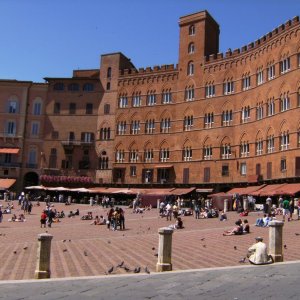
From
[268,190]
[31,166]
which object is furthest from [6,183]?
[268,190]

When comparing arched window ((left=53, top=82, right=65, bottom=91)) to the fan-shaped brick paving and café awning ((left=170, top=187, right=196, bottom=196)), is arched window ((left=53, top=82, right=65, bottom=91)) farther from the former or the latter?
the fan-shaped brick paving

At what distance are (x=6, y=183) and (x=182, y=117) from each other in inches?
958

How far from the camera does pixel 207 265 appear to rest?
567 inches

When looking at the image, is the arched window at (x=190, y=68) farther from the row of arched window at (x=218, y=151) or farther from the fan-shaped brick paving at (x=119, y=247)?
the fan-shaped brick paving at (x=119, y=247)

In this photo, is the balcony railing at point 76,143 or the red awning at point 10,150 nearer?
the red awning at point 10,150

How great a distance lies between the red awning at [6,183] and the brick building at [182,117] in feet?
7.07

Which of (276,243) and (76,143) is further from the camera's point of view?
(76,143)

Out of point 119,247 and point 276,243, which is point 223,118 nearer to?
point 119,247

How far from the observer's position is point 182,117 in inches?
2205

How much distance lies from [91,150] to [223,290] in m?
52.9

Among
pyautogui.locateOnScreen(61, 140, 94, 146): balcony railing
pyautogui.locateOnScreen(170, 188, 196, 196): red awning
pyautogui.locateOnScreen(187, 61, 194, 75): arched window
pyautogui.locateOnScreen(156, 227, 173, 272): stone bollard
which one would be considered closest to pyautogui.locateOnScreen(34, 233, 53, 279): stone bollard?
pyautogui.locateOnScreen(156, 227, 173, 272): stone bollard

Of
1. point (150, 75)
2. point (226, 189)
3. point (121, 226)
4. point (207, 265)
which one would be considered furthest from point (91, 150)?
point (207, 265)

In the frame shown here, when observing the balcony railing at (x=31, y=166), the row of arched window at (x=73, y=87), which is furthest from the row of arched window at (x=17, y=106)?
the balcony railing at (x=31, y=166)

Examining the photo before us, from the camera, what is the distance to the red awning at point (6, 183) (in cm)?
5898
